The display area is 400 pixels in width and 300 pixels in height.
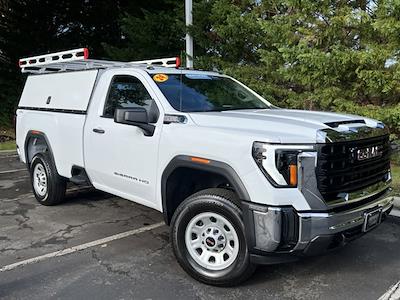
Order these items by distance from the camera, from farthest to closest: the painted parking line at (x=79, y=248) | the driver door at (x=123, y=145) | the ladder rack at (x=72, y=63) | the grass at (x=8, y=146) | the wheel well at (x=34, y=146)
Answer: the grass at (x=8, y=146) → the wheel well at (x=34, y=146) → the ladder rack at (x=72, y=63) → the driver door at (x=123, y=145) → the painted parking line at (x=79, y=248)

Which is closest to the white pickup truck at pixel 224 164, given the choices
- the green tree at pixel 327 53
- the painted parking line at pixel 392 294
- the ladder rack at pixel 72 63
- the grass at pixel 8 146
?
the ladder rack at pixel 72 63

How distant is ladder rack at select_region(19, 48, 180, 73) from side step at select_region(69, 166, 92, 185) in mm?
1307

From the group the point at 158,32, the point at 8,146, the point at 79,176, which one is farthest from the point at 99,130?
the point at 8,146

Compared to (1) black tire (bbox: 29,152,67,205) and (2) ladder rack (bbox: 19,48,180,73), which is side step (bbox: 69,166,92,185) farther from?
(2) ladder rack (bbox: 19,48,180,73)

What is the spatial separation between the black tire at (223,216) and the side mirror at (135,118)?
0.90 metres

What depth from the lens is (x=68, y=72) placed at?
20.7 feet

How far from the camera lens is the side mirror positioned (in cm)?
445

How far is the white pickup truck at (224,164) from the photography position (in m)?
3.58

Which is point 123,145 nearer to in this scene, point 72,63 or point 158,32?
point 72,63

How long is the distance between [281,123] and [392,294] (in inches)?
67.6

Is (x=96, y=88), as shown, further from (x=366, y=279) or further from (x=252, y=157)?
(x=366, y=279)

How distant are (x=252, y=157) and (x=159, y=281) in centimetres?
144

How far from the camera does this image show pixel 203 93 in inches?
201

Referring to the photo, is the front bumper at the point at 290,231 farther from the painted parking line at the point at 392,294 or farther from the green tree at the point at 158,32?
the green tree at the point at 158,32
